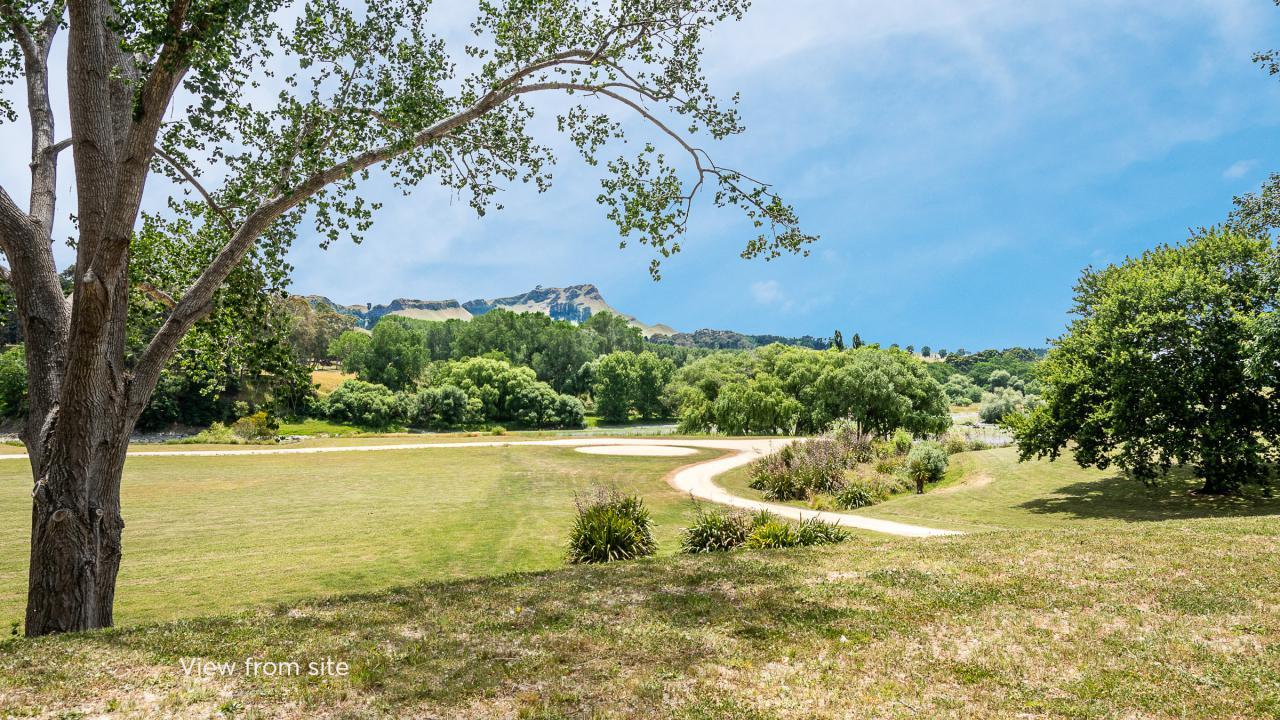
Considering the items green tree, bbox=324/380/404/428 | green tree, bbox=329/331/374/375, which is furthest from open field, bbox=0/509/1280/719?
green tree, bbox=329/331/374/375

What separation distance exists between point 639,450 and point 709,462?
17.1 feet

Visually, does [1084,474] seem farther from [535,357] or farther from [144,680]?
[535,357]

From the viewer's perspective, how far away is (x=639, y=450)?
102 feet

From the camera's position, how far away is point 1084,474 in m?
20.7

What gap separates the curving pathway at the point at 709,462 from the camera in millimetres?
14148

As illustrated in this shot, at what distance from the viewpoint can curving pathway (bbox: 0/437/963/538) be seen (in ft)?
46.4

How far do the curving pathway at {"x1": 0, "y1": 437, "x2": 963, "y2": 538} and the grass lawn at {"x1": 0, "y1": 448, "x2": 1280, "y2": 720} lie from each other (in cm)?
403

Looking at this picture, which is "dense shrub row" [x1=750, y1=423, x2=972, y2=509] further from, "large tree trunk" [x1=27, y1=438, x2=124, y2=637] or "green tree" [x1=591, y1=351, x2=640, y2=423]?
"green tree" [x1=591, y1=351, x2=640, y2=423]

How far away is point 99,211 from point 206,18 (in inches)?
89.2

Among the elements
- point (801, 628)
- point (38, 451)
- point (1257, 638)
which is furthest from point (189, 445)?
point (1257, 638)

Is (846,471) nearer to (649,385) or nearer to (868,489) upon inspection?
(868,489)

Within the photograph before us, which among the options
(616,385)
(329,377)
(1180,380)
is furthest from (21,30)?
(329,377)

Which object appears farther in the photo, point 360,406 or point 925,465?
point 360,406

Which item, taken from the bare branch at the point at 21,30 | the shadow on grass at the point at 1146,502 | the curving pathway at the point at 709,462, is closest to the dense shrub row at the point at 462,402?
the curving pathway at the point at 709,462
